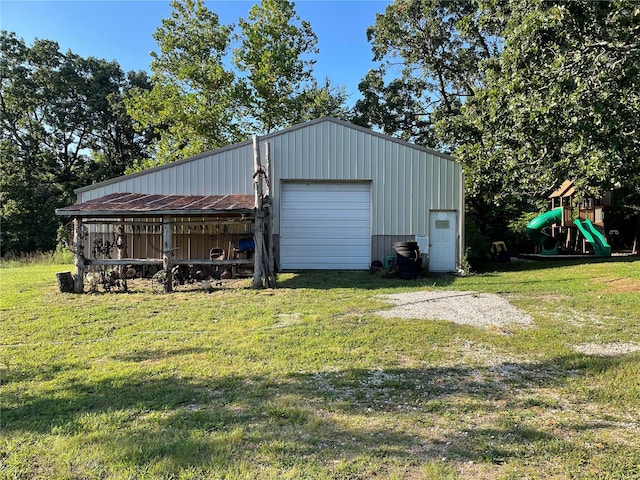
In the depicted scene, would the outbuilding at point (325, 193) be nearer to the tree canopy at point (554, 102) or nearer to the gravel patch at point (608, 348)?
the tree canopy at point (554, 102)

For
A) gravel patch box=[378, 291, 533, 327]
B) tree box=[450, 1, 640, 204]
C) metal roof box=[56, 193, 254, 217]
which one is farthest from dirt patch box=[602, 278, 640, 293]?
metal roof box=[56, 193, 254, 217]

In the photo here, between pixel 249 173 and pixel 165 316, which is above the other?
pixel 249 173

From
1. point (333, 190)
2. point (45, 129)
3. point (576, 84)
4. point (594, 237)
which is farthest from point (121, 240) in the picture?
point (45, 129)

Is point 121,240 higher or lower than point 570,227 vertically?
lower

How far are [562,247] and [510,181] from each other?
913 centimetres

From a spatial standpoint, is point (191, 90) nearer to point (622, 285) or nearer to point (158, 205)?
point (158, 205)

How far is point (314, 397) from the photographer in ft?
10.9

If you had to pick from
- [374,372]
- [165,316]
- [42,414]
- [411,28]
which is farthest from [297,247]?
[411,28]

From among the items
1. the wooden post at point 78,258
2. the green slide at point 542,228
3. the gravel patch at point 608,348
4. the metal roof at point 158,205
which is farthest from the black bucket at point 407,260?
the green slide at point 542,228

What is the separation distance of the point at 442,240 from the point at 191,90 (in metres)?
17.2

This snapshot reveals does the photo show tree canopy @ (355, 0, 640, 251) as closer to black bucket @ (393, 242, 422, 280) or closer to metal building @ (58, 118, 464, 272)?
metal building @ (58, 118, 464, 272)

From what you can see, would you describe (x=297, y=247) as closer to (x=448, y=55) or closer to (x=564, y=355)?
(x=564, y=355)

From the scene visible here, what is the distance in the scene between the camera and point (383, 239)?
12453 mm

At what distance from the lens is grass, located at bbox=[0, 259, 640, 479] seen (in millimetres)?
2414
